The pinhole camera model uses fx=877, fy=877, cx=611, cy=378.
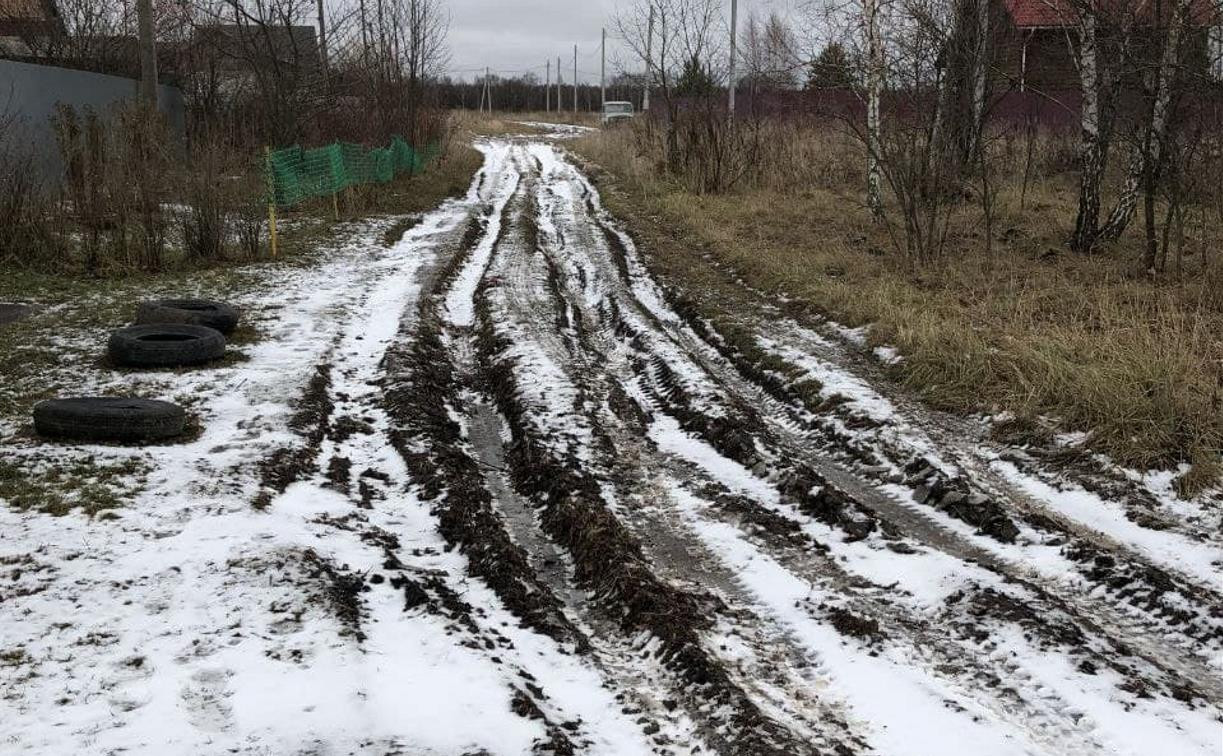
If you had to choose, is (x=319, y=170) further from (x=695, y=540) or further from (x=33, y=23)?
(x=695, y=540)

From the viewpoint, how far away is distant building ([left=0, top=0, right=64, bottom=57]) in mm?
21734

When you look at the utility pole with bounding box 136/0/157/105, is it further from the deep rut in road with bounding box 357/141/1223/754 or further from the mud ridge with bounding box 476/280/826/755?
the mud ridge with bounding box 476/280/826/755

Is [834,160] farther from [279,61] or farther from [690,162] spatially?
[279,61]

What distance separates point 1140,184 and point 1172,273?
2273 mm

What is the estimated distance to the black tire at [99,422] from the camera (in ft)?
17.1

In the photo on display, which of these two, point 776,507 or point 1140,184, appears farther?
point 1140,184

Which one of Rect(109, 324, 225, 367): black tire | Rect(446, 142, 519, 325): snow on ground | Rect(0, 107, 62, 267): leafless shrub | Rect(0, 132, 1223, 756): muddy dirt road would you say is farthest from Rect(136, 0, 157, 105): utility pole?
Rect(0, 132, 1223, 756): muddy dirt road

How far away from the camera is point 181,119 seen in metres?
21.4

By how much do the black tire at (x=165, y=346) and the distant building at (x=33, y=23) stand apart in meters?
18.9

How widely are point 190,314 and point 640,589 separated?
18.4 ft

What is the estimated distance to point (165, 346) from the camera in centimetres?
682

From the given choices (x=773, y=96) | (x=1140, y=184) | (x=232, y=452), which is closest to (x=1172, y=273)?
(x=1140, y=184)

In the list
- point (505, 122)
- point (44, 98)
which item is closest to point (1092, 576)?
point (44, 98)

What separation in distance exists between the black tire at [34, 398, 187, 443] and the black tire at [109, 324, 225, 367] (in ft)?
4.87
